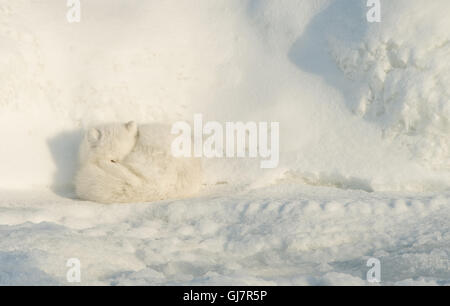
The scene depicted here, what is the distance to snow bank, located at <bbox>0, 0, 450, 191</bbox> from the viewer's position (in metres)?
3.65

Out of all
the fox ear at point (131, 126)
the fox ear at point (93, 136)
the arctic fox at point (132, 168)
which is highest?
the fox ear at point (131, 126)

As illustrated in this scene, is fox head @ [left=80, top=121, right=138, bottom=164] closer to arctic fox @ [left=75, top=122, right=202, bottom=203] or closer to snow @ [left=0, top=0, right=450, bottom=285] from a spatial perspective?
arctic fox @ [left=75, top=122, right=202, bottom=203]

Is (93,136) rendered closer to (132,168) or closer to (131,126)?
(131,126)

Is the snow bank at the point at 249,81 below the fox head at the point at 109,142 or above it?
above

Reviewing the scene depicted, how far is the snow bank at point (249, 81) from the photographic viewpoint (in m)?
3.65

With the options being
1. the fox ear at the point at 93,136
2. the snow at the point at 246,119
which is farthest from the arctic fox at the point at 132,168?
the snow at the point at 246,119

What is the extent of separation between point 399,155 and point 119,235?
1.90 meters

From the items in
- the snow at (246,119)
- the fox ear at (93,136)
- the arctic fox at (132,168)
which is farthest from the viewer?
the fox ear at (93,136)

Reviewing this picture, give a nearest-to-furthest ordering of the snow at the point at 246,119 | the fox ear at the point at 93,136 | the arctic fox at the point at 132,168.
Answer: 1. the snow at the point at 246,119
2. the arctic fox at the point at 132,168
3. the fox ear at the point at 93,136

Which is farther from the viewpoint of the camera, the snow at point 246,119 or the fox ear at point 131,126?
the fox ear at point 131,126

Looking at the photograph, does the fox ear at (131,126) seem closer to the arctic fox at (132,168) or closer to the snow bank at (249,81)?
the arctic fox at (132,168)

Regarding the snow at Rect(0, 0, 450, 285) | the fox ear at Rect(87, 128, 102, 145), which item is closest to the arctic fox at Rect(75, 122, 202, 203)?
the fox ear at Rect(87, 128, 102, 145)

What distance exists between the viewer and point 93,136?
3.72 m

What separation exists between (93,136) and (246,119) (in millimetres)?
1110
